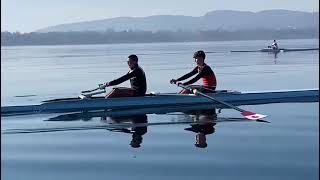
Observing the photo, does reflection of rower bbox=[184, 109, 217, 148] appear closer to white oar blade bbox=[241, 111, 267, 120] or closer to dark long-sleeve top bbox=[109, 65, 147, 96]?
white oar blade bbox=[241, 111, 267, 120]

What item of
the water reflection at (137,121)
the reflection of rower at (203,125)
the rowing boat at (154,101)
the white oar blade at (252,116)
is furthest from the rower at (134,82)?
the white oar blade at (252,116)

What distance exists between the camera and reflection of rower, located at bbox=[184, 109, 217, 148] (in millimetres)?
11594

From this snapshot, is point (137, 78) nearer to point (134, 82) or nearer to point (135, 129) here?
point (134, 82)

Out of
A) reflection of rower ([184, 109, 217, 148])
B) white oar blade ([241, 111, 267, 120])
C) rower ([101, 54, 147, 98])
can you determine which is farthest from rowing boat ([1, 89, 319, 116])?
white oar blade ([241, 111, 267, 120])

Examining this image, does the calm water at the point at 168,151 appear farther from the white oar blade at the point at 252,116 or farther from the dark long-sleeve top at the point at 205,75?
the dark long-sleeve top at the point at 205,75

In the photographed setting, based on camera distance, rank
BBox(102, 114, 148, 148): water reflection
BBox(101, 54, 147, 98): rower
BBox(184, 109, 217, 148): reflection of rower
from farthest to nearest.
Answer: BBox(101, 54, 147, 98): rower < BBox(102, 114, 148, 148): water reflection < BBox(184, 109, 217, 148): reflection of rower

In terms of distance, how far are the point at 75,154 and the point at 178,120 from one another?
4.56 m

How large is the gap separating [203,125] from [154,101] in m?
3.13

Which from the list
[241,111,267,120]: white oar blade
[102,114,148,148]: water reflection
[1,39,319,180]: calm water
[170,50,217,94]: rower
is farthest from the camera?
[170,50,217,94]: rower

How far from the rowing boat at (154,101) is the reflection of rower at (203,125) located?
90 centimetres

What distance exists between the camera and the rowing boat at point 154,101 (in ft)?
51.7

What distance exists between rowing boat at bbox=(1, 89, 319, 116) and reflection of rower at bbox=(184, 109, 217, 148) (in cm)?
90

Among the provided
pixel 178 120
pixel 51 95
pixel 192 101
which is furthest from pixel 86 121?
pixel 51 95

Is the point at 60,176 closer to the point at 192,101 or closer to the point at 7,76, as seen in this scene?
the point at 192,101
